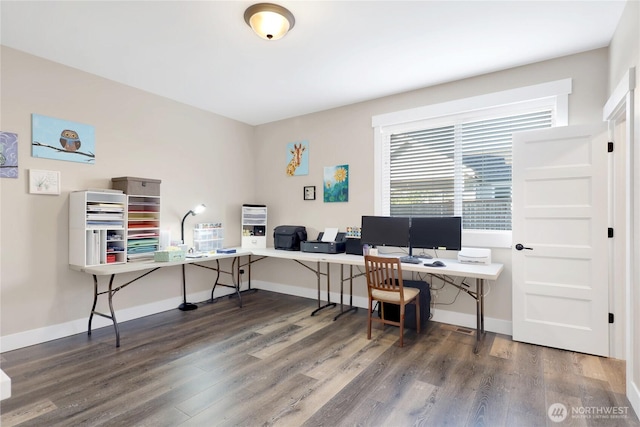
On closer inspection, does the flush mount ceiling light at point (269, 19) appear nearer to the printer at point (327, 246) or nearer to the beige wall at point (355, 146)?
the beige wall at point (355, 146)

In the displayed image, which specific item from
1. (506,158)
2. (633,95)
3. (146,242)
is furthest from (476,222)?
(146,242)

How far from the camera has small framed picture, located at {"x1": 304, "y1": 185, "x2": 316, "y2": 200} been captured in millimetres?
4703

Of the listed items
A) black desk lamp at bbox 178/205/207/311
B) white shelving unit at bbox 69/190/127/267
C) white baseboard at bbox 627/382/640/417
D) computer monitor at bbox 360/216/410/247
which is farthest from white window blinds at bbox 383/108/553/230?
white shelving unit at bbox 69/190/127/267

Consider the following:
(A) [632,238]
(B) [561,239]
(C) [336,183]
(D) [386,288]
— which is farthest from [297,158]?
(A) [632,238]

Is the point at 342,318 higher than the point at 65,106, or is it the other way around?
the point at 65,106

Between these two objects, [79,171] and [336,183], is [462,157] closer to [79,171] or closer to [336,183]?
[336,183]

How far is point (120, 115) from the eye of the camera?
3.68 m

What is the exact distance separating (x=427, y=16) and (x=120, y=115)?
10.7 feet

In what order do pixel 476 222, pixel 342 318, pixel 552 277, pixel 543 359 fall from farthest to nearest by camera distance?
pixel 342 318 < pixel 476 222 < pixel 552 277 < pixel 543 359

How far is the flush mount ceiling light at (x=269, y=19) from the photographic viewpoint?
2.34 meters

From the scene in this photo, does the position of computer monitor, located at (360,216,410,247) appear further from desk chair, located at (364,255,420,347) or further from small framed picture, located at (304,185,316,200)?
small framed picture, located at (304,185,316,200)

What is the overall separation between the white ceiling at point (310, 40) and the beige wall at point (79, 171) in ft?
0.90

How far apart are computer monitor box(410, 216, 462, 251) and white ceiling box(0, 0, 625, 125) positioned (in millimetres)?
1521

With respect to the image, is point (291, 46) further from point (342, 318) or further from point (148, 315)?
point (148, 315)
